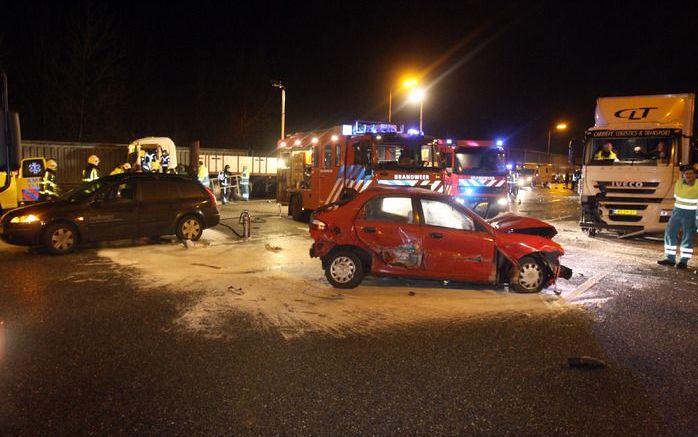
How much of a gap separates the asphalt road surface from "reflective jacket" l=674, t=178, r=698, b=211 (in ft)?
6.38

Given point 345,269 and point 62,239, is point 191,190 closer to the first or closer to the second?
point 62,239

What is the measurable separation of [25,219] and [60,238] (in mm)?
684

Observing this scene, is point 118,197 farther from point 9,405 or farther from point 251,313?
point 9,405

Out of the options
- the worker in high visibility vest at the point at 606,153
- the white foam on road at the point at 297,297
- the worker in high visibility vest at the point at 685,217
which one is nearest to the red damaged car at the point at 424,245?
the white foam on road at the point at 297,297

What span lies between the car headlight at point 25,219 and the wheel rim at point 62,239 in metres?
0.42

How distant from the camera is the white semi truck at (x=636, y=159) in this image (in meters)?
13.1

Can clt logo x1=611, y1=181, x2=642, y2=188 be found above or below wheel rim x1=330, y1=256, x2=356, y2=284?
above

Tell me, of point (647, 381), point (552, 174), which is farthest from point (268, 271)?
point (552, 174)

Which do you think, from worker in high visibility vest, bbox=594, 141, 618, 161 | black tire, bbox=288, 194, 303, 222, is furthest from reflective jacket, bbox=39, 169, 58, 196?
worker in high visibility vest, bbox=594, 141, 618, 161

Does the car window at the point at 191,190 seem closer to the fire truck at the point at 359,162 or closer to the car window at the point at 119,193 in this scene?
the car window at the point at 119,193

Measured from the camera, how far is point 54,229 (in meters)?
10.1

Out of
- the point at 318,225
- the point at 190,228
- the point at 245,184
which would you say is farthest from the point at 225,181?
the point at 318,225

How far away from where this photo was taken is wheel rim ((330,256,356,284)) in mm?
7754

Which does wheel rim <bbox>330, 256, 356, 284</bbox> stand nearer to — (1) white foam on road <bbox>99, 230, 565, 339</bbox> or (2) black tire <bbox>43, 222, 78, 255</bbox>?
(1) white foam on road <bbox>99, 230, 565, 339</bbox>
